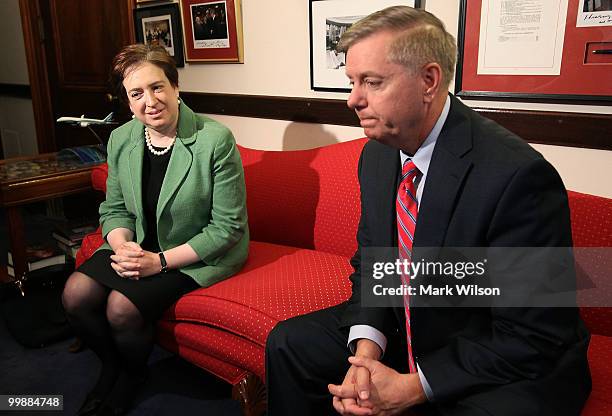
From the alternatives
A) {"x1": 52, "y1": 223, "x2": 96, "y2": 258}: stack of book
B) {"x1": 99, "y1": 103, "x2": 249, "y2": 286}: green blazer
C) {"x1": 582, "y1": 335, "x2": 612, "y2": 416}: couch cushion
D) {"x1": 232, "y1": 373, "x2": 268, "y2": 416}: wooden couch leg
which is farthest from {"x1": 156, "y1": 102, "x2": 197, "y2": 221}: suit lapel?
{"x1": 582, "y1": 335, "x2": 612, "y2": 416}: couch cushion

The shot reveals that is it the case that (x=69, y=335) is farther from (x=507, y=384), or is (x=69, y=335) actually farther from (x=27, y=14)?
(x=27, y=14)

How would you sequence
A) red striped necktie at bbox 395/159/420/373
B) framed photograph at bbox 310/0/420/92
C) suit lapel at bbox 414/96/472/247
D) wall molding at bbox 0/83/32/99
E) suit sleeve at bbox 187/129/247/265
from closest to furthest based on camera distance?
suit lapel at bbox 414/96/472/247, red striped necktie at bbox 395/159/420/373, suit sleeve at bbox 187/129/247/265, framed photograph at bbox 310/0/420/92, wall molding at bbox 0/83/32/99

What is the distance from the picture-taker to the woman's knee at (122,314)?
1.89 metres

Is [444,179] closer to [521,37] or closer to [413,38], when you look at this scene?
[413,38]

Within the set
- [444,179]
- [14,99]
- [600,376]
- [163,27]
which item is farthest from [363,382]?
[14,99]

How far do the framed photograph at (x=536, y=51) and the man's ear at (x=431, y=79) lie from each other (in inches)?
36.3

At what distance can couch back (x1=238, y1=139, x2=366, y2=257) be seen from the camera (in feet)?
7.47

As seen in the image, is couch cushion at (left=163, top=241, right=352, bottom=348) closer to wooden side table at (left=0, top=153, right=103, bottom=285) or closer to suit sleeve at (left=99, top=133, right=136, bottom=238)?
suit sleeve at (left=99, top=133, right=136, bottom=238)

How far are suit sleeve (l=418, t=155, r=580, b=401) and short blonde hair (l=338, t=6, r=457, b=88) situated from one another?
0.33 m

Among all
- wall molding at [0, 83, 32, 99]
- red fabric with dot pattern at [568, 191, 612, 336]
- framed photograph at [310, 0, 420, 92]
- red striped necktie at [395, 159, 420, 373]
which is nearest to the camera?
red striped necktie at [395, 159, 420, 373]

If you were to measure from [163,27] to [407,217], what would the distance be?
2481 mm

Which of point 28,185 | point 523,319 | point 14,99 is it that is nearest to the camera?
point 523,319

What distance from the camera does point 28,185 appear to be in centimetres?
272

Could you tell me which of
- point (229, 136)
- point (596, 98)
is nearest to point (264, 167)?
point (229, 136)
